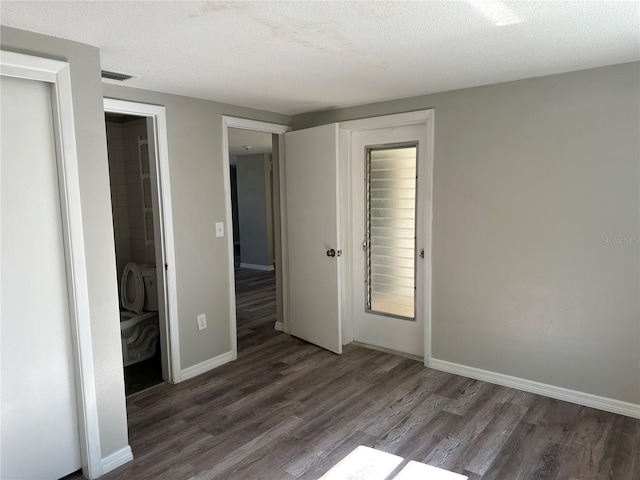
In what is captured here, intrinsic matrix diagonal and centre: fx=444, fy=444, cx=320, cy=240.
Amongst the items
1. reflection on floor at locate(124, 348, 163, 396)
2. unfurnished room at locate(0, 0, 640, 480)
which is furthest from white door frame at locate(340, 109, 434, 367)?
reflection on floor at locate(124, 348, 163, 396)

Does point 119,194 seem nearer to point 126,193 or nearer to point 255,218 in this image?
point 126,193

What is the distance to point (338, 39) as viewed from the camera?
2133 millimetres

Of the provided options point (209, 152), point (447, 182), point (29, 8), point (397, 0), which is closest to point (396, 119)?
point (447, 182)

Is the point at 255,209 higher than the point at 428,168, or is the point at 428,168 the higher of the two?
the point at 428,168

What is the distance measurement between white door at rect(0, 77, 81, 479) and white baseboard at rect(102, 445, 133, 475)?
0.65ft

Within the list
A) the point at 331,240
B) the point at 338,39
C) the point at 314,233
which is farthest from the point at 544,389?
the point at 338,39

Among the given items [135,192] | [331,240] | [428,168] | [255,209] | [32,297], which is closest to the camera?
[32,297]

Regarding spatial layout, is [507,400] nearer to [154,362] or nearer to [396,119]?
[396,119]

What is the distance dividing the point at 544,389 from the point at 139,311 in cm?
340

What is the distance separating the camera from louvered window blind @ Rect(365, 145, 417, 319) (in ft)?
12.4

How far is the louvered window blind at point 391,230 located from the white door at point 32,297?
255 centimetres

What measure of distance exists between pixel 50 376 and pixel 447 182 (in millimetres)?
2846

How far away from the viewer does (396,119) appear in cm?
364

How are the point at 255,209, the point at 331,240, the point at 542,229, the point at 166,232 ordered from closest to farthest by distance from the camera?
1. the point at 542,229
2. the point at 166,232
3. the point at 331,240
4. the point at 255,209
